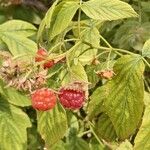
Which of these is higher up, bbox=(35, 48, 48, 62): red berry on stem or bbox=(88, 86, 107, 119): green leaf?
bbox=(35, 48, 48, 62): red berry on stem

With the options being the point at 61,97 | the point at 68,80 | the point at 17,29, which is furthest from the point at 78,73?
the point at 17,29

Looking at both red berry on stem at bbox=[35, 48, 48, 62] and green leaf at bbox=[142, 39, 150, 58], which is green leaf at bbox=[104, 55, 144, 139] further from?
red berry on stem at bbox=[35, 48, 48, 62]

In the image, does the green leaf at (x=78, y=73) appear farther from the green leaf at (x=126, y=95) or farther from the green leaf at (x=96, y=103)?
the green leaf at (x=96, y=103)

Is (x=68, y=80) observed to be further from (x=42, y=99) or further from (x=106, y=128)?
(x=106, y=128)

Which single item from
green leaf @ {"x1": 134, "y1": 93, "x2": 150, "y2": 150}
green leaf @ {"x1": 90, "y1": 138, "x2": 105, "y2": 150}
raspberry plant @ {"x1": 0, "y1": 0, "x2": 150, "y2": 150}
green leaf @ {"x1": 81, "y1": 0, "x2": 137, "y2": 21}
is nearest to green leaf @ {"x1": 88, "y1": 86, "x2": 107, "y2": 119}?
raspberry plant @ {"x1": 0, "y1": 0, "x2": 150, "y2": 150}

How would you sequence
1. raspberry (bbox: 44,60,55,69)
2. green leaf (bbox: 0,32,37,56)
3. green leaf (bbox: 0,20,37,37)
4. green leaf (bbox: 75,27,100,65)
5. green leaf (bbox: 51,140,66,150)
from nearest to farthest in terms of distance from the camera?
raspberry (bbox: 44,60,55,69) → green leaf (bbox: 75,27,100,65) → green leaf (bbox: 0,32,37,56) → green leaf (bbox: 0,20,37,37) → green leaf (bbox: 51,140,66,150)

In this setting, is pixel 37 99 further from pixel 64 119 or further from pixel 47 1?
pixel 47 1

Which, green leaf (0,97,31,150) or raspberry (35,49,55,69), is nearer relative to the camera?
raspberry (35,49,55,69)
